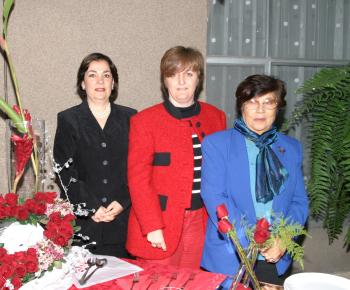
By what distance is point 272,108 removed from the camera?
1.97 metres

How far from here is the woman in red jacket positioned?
2.12 meters

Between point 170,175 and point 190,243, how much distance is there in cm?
34

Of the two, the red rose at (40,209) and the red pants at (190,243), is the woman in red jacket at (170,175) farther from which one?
the red rose at (40,209)

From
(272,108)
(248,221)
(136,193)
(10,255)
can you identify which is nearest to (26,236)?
(10,255)

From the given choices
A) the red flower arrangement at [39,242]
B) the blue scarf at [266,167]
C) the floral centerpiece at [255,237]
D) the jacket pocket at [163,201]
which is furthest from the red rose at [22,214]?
the blue scarf at [266,167]

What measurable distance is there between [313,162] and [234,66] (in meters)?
0.96

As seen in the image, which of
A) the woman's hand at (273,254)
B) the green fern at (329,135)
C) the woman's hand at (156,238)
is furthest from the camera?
the green fern at (329,135)

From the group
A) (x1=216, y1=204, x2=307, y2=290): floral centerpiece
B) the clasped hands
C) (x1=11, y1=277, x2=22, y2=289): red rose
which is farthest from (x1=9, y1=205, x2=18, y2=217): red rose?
the clasped hands

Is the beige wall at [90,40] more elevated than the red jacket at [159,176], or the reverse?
the beige wall at [90,40]

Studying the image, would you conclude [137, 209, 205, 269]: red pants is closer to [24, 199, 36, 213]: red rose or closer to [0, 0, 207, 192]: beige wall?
[24, 199, 36, 213]: red rose

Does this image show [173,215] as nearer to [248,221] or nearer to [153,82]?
[248,221]

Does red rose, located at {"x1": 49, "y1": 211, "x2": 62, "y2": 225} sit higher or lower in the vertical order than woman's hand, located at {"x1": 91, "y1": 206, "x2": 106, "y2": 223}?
higher

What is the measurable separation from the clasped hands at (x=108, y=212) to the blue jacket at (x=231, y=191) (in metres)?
0.51

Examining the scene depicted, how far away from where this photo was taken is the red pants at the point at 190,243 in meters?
2.18
